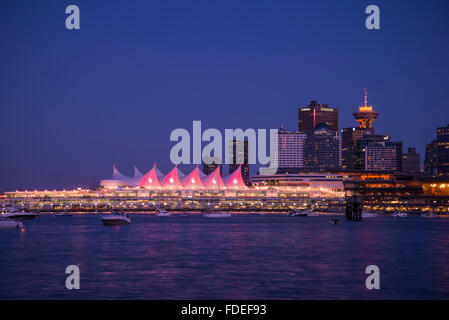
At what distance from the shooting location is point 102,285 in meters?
34.6

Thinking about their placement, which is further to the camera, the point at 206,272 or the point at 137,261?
the point at 137,261

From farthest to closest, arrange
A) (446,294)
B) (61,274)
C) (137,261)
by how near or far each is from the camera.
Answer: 1. (137,261)
2. (61,274)
3. (446,294)
